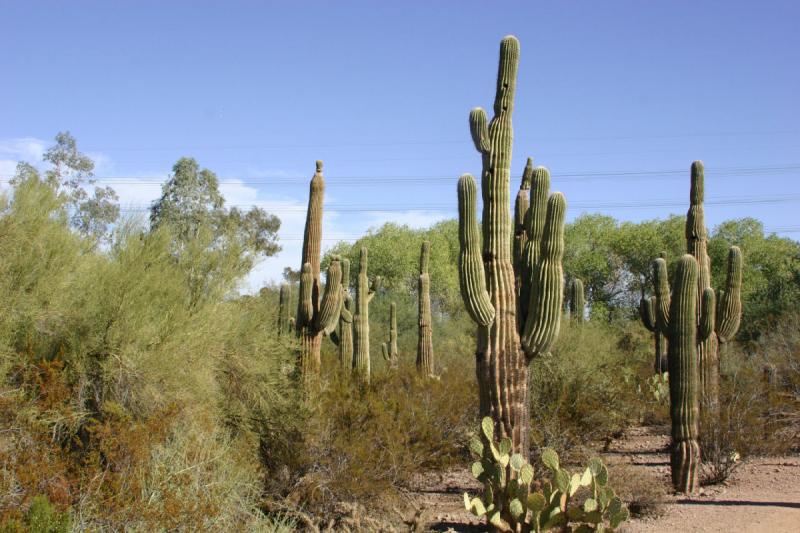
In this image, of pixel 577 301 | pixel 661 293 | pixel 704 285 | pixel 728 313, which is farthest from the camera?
pixel 577 301

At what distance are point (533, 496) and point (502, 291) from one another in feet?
7.82

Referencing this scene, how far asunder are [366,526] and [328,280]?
567 centimetres

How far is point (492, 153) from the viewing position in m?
9.50

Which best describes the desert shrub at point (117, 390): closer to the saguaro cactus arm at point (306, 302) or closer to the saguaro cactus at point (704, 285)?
the saguaro cactus arm at point (306, 302)

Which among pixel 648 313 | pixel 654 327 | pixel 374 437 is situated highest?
pixel 648 313

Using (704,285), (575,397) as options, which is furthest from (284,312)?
(704,285)

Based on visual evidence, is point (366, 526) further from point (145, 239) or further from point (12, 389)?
point (145, 239)

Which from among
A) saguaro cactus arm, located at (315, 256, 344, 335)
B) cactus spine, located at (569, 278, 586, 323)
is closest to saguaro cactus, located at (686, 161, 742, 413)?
cactus spine, located at (569, 278, 586, 323)

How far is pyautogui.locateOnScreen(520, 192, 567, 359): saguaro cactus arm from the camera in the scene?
351 inches

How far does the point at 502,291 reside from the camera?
909 cm

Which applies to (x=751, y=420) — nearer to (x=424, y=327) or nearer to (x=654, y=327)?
(x=654, y=327)

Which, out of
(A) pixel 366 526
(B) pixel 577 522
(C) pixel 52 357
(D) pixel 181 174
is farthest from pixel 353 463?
(D) pixel 181 174

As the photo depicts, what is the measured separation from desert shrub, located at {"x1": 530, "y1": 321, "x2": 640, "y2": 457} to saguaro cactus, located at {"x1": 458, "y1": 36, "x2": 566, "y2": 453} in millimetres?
3382

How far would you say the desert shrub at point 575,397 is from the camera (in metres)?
12.9
